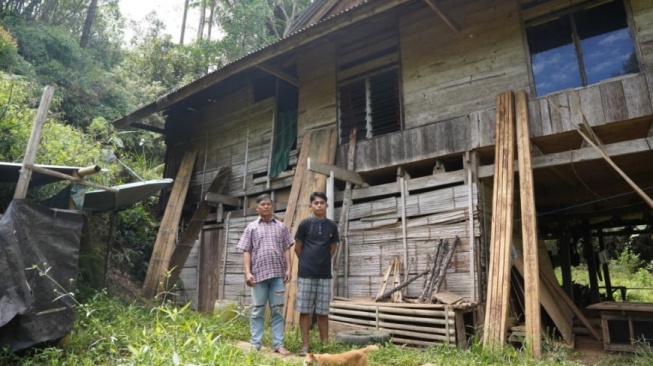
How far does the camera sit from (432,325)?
550 cm

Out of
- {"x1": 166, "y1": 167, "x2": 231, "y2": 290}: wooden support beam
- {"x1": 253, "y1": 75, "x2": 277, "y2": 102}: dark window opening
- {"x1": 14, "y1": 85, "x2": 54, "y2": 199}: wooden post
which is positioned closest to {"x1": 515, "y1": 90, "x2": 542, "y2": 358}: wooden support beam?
{"x1": 253, "y1": 75, "x2": 277, "y2": 102}: dark window opening

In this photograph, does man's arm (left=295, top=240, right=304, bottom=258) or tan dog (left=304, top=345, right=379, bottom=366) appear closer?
tan dog (left=304, top=345, right=379, bottom=366)

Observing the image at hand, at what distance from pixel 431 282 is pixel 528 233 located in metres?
1.60

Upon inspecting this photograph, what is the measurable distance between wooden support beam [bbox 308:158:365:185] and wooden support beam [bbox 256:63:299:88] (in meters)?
2.58

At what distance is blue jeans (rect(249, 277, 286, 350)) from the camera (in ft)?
14.0

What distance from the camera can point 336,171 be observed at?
22.8 feet

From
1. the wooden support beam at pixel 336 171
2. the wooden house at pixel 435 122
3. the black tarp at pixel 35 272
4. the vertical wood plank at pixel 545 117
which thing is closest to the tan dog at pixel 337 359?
the black tarp at pixel 35 272

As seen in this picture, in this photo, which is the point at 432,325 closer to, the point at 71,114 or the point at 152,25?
the point at 71,114

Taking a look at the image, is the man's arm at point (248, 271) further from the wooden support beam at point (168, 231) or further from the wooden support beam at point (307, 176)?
the wooden support beam at point (168, 231)

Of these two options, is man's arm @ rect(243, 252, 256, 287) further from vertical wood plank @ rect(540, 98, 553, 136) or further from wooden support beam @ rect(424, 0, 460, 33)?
wooden support beam @ rect(424, 0, 460, 33)

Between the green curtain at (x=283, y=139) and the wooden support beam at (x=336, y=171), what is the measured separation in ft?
6.40

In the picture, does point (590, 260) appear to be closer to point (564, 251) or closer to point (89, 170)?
point (564, 251)

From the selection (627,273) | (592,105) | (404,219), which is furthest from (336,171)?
(627,273)

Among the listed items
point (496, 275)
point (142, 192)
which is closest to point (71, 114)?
point (142, 192)
